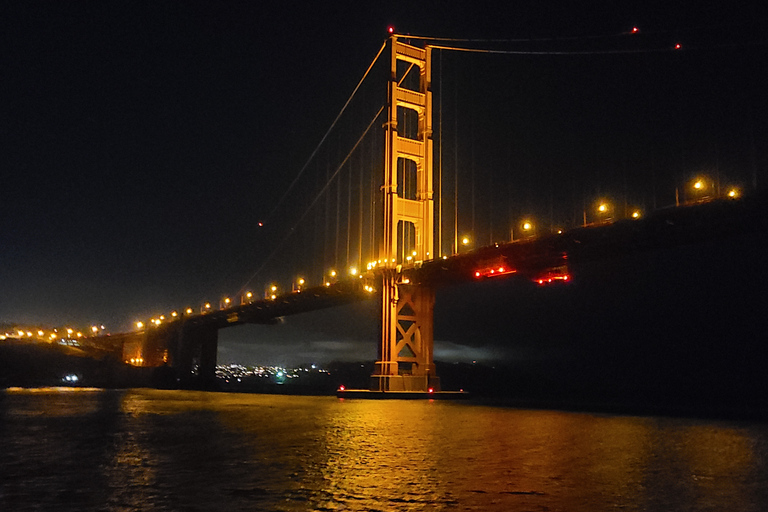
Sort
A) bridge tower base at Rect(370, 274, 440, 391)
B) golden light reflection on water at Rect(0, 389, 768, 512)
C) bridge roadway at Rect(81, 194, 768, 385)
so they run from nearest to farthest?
1. golden light reflection on water at Rect(0, 389, 768, 512)
2. bridge roadway at Rect(81, 194, 768, 385)
3. bridge tower base at Rect(370, 274, 440, 391)

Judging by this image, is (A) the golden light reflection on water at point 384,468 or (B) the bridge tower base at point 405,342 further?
(B) the bridge tower base at point 405,342

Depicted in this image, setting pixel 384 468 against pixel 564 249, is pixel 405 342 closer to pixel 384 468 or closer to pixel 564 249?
pixel 564 249

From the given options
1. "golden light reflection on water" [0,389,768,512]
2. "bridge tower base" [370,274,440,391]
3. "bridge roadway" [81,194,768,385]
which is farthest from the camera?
"bridge tower base" [370,274,440,391]

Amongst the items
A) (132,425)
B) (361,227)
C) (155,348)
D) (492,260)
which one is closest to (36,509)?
(132,425)

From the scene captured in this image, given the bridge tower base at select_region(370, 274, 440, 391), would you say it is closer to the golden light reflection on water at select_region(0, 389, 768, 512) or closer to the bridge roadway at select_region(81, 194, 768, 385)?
the bridge roadway at select_region(81, 194, 768, 385)

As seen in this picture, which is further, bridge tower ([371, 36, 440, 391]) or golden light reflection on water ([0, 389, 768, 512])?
bridge tower ([371, 36, 440, 391])

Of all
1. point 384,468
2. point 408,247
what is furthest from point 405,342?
point 384,468

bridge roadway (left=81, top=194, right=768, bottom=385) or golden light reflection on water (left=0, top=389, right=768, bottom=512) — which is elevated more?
bridge roadway (left=81, top=194, right=768, bottom=385)

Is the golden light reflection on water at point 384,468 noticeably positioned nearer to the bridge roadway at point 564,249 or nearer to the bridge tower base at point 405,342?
the bridge roadway at point 564,249

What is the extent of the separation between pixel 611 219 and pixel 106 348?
4607 inches

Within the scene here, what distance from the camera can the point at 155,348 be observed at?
4267 inches

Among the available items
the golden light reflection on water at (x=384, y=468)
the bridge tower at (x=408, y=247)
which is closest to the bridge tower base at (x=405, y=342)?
the bridge tower at (x=408, y=247)

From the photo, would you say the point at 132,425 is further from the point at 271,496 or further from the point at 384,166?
the point at 384,166

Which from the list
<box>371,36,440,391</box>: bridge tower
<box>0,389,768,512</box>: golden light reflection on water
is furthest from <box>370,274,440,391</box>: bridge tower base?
<box>0,389,768,512</box>: golden light reflection on water
